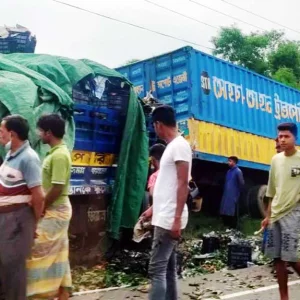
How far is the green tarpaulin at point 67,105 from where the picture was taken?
5.56 m

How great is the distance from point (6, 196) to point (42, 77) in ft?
8.65

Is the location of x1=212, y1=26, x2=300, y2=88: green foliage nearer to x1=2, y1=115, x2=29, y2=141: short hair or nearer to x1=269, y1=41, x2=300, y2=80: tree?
x1=269, y1=41, x2=300, y2=80: tree

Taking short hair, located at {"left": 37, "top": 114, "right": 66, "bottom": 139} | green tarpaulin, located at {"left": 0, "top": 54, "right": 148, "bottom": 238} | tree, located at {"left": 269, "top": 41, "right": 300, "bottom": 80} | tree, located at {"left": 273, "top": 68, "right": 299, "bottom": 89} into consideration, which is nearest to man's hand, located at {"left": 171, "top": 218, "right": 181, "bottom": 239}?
short hair, located at {"left": 37, "top": 114, "right": 66, "bottom": 139}

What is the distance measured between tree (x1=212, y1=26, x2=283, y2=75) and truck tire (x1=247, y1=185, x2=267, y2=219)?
69.5 feet

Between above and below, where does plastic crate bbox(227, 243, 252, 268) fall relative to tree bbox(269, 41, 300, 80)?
below

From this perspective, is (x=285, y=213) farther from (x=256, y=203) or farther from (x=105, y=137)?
(x=256, y=203)

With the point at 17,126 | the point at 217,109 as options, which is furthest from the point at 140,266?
the point at 217,109

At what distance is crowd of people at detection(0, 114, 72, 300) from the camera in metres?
3.74

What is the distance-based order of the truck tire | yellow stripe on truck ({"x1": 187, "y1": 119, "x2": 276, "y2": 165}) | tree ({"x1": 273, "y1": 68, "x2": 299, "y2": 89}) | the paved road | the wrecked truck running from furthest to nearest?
tree ({"x1": 273, "y1": 68, "x2": 299, "y2": 89}) → the truck tire → yellow stripe on truck ({"x1": 187, "y1": 119, "x2": 276, "y2": 165}) → the wrecked truck → the paved road

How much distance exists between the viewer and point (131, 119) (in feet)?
23.7

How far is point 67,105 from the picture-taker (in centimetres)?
612

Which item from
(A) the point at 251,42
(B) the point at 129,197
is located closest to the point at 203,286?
(B) the point at 129,197

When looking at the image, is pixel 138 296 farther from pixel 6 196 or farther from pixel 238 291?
pixel 6 196

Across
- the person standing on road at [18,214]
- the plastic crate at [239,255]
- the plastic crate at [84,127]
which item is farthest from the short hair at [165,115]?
the plastic crate at [239,255]
